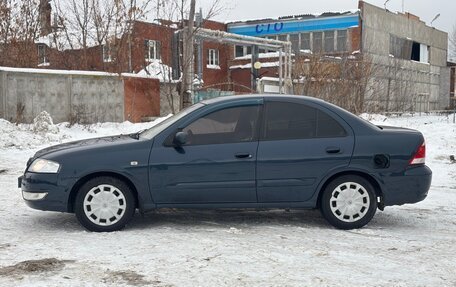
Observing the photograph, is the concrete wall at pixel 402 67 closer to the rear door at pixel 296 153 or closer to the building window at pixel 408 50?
the building window at pixel 408 50

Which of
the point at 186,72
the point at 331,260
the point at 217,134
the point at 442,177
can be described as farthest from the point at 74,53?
the point at 331,260

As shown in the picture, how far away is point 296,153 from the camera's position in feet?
19.8

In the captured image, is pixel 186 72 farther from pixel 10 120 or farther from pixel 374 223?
pixel 374 223

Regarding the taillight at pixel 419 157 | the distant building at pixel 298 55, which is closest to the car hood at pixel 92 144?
the taillight at pixel 419 157

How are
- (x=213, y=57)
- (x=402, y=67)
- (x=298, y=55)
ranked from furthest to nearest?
(x=402, y=67)
(x=213, y=57)
(x=298, y=55)

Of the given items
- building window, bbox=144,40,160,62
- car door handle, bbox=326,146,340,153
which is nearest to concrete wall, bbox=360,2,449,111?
building window, bbox=144,40,160,62

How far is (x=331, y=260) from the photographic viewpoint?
4.93 m

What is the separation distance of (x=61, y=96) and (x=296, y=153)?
14539mm

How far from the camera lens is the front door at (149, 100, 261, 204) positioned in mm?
5922

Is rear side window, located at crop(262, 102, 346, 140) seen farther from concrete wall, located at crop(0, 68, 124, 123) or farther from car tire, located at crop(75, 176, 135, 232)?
concrete wall, located at crop(0, 68, 124, 123)

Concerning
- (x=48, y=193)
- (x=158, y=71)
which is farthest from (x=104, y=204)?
(x=158, y=71)

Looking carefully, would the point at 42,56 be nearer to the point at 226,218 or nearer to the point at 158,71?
the point at 158,71

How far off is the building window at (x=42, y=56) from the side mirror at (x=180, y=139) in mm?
19269

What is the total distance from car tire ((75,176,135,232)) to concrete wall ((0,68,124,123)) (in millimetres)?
12885
